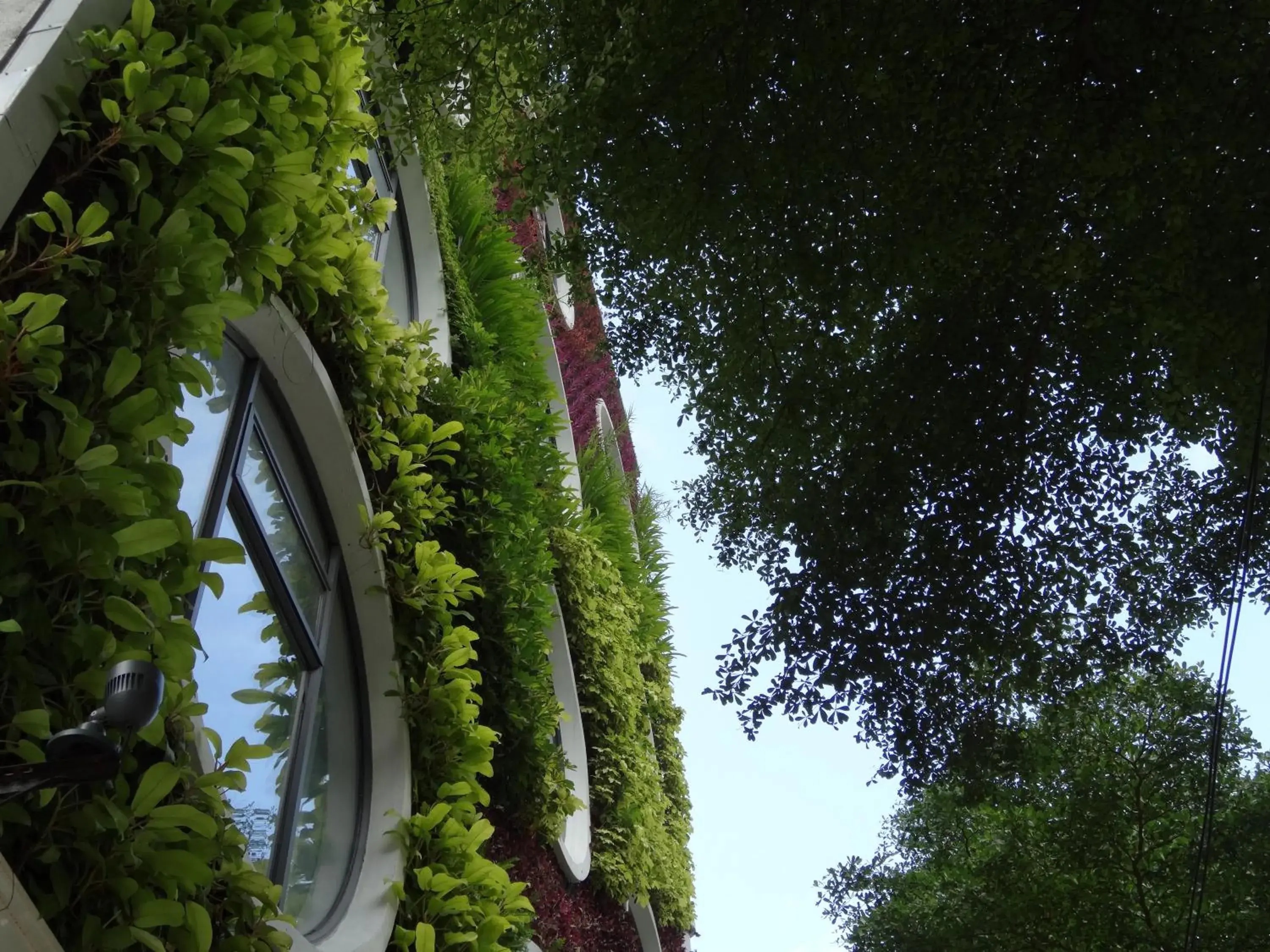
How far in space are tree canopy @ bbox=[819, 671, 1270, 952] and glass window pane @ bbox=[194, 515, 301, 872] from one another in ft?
13.9

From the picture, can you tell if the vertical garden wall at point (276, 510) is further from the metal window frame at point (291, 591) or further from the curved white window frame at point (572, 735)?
the curved white window frame at point (572, 735)

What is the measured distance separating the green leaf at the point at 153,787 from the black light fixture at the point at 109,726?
66cm

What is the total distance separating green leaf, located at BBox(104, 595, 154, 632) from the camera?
2.03 meters

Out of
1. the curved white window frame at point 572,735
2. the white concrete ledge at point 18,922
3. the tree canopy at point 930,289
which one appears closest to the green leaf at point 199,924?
the white concrete ledge at point 18,922

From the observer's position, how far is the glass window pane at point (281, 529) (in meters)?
3.82

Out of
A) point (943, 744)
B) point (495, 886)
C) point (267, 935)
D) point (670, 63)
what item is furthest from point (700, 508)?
point (267, 935)

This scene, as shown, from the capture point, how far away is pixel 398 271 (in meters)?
6.80

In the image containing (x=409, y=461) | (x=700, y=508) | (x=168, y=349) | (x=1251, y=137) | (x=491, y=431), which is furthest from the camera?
(x=700, y=508)

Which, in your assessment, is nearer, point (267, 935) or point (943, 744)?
point (267, 935)

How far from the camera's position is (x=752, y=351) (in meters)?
4.62

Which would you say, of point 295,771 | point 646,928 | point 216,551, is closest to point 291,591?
point 295,771

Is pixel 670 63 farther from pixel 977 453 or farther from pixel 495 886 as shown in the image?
pixel 495 886

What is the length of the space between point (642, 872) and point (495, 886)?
4.08 meters

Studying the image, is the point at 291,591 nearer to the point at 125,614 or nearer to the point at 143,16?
the point at 125,614
